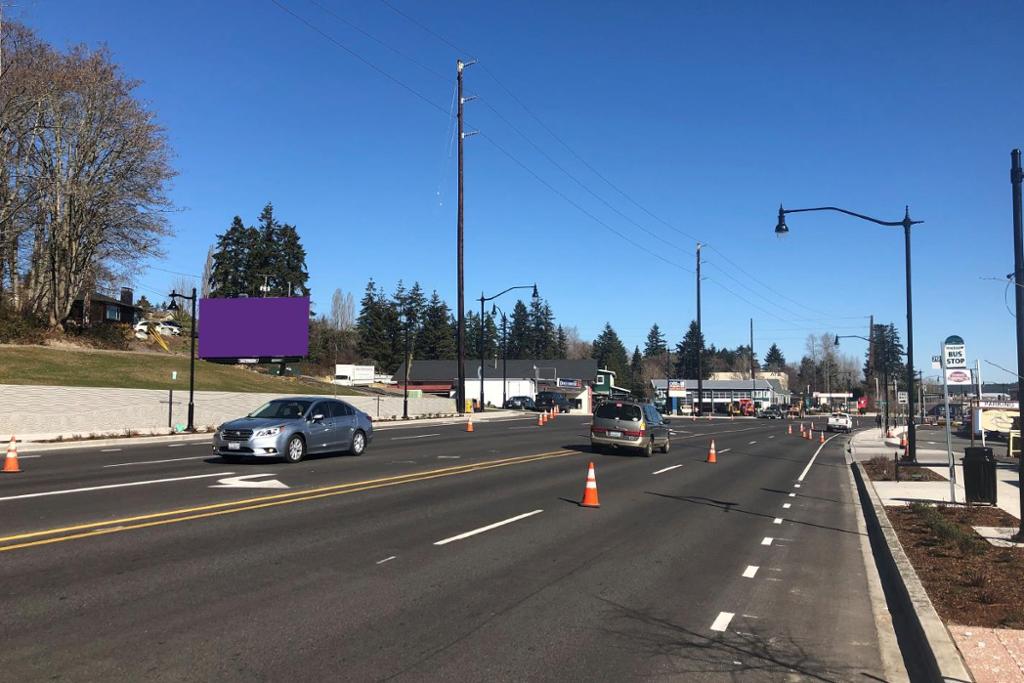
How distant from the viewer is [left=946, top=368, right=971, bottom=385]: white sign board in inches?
596

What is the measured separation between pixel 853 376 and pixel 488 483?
19864 centimetres

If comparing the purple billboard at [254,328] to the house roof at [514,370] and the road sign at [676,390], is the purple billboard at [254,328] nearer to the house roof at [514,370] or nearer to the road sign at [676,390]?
the house roof at [514,370]

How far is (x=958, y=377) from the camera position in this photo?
50.5 ft

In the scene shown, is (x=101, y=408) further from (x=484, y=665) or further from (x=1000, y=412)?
(x=1000, y=412)

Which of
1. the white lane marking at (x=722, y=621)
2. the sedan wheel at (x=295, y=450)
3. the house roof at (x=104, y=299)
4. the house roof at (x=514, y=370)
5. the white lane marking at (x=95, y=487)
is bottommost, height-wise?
the white lane marking at (x=722, y=621)

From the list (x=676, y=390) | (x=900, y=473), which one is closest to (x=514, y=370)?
(x=676, y=390)

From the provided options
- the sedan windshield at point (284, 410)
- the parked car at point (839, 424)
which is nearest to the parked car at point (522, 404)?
the parked car at point (839, 424)

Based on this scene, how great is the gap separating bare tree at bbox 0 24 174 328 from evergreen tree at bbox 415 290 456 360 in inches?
3626

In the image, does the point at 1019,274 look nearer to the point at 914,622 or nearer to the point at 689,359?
the point at 914,622

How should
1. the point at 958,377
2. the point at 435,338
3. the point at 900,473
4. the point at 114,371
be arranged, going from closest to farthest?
the point at 958,377, the point at 900,473, the point at 114,371, the point at 435,338

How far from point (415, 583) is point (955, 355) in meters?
12.1

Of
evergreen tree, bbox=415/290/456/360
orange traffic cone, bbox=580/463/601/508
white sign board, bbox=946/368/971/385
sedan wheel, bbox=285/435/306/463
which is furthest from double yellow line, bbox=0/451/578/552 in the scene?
evergreen tree, bbox=415/290/456/360

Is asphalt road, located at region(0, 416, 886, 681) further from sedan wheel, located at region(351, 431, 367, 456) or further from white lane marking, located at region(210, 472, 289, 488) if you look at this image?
sedan wheel, located at region(351, 431, 367, 456)

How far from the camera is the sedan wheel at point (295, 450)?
58.3ft
